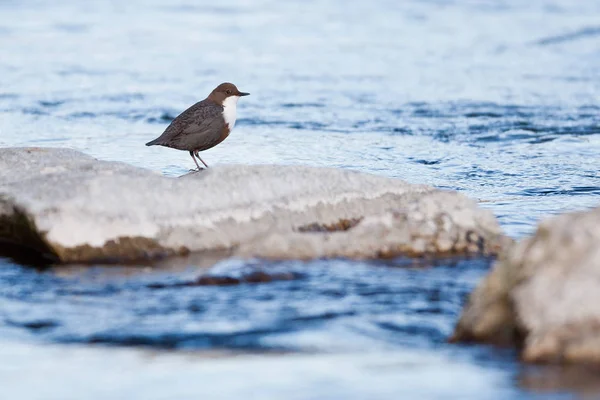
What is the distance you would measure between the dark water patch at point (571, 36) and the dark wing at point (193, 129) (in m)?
10.3

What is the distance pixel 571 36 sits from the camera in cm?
1778

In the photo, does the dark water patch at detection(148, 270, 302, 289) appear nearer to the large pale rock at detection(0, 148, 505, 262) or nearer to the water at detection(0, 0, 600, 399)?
the water at detection(0, 0, 600, 399)

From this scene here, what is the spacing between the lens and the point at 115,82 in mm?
13922

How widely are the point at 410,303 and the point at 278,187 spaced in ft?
4.36

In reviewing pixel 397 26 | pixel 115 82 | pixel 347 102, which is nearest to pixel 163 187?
pixel 347 102

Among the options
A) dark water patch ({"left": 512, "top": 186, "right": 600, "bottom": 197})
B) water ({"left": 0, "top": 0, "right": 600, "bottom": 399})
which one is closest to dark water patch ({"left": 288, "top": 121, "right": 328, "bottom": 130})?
water ({"left": 0, "top": 0, "right": 600, "bottom": 399})

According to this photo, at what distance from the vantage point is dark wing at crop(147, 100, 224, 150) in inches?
313

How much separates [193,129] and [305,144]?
2303 millimetres

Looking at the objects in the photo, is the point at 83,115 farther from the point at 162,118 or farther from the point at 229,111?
the point at 229,111

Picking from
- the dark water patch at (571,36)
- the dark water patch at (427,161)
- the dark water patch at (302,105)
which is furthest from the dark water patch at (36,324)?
the dark water patch at (571,36)

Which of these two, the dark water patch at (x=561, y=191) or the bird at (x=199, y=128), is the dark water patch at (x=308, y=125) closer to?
the bird at (x=199, y=128)

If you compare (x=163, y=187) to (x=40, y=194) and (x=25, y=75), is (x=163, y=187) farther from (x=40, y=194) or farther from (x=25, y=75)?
(x=25, y=75)

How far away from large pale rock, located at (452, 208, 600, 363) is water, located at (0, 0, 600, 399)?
92mm

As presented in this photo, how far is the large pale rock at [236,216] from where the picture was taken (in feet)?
17.3
